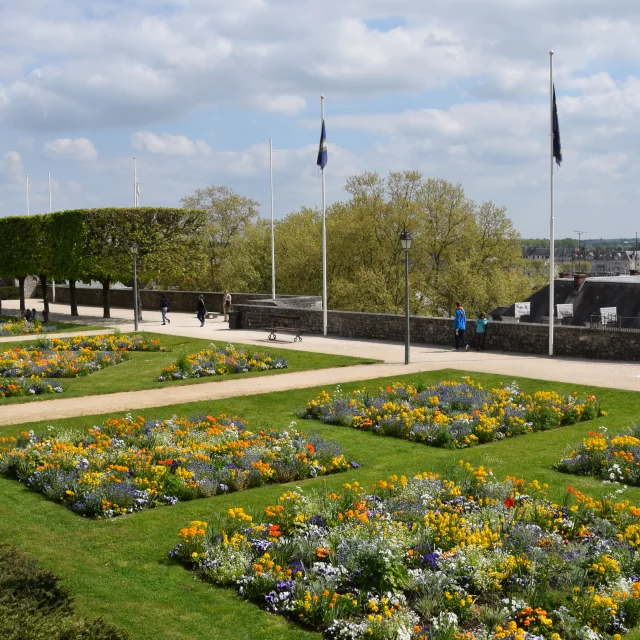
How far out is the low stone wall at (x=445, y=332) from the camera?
73.7 ft

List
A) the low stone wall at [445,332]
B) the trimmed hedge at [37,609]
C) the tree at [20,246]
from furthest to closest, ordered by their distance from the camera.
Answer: the tree at [20,246]
the low stone wall at [445,332]
the trimmed hedge at [37,609]

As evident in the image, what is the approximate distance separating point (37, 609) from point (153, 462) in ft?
16.7

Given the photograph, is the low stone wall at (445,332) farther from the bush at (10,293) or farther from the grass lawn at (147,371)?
the bush at (10,293)

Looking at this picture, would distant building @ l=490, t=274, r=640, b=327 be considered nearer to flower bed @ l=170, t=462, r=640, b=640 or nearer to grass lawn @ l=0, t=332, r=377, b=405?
grass lawn @ l=0, t=332, r=377, b=405

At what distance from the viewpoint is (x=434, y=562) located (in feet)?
26.5

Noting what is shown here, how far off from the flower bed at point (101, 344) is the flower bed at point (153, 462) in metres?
12.1

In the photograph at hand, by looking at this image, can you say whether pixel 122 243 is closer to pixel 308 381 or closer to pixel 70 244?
pixel 70 244

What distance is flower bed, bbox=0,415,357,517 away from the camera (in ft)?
35.2

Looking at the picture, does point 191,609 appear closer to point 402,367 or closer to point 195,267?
point 402,367

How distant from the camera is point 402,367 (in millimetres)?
21719

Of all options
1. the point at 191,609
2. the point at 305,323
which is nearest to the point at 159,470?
the point at 191,609

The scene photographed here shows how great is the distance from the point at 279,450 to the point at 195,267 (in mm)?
29565

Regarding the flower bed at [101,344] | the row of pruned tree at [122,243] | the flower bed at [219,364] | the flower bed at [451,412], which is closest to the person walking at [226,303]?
the row of pruned tree at [122,243]

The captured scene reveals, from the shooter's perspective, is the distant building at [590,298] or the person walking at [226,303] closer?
the distant building at [590,298]
